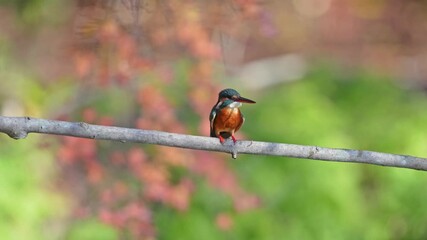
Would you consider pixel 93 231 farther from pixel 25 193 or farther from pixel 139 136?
pixel 139 136

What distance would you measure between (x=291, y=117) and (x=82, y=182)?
184cm

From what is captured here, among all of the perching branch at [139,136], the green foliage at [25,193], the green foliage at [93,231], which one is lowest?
the green foliage at [93,231]

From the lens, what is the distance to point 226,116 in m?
2.65

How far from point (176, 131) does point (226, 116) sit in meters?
1.78

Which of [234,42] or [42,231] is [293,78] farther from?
[42,231]

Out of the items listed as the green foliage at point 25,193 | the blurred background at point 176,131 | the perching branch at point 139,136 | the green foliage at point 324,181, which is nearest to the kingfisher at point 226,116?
the perching branch at point 139,136

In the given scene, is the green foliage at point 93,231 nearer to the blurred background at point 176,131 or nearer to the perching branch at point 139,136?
the blurred background at point 176,131

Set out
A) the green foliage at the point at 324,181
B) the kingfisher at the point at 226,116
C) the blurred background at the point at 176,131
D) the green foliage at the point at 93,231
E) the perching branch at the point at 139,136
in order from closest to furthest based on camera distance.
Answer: the perching branch at the point at 139,136, the kingfisher at the point at 226,116, the blurred background at the point at 176,131, the green foliage at the point at 93,231, the green foliage at the point at 324,181

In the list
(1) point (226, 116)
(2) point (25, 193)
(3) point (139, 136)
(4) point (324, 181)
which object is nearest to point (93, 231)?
(2) point (25, 193)

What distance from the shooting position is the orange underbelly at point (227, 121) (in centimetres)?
264

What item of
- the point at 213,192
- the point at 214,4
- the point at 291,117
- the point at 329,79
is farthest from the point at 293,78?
the point at 214,4

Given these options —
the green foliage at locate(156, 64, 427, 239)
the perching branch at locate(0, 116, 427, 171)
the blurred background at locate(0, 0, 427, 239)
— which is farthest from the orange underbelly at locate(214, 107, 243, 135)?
the green foliage at locate(156, 64, 427, 239)

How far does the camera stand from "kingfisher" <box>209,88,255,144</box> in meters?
2.62

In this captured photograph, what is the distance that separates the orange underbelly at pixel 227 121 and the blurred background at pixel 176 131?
2.96 feet
